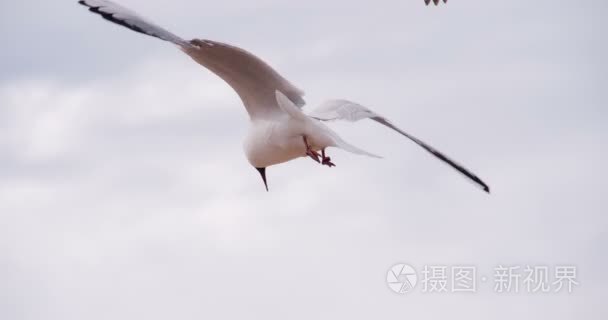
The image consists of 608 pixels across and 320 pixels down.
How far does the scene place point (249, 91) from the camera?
31.9 feet

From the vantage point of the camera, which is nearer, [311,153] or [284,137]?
[311,153]

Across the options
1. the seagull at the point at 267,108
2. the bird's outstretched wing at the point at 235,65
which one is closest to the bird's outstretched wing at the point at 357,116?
the seagull at the point at 267,108

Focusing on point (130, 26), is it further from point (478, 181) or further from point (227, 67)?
point (478, 181)

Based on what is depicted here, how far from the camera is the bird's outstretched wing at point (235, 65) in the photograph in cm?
869

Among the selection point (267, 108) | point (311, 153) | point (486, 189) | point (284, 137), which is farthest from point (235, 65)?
point (486, 189)

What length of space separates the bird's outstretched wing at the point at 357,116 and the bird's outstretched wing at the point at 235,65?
2.68ft

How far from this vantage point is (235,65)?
9.46m

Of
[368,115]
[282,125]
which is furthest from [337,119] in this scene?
[282,125]

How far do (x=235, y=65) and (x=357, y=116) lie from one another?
1404 mm

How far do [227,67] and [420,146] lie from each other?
206cm

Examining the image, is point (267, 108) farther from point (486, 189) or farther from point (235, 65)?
point (486, 189)

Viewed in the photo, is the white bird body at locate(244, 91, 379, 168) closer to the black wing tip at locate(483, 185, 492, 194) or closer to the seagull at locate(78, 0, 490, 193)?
the seagull at locate(78, 0, 490, 193)

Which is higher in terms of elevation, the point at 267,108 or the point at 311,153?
the point at 267,108

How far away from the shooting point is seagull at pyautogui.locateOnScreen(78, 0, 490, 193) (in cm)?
855
